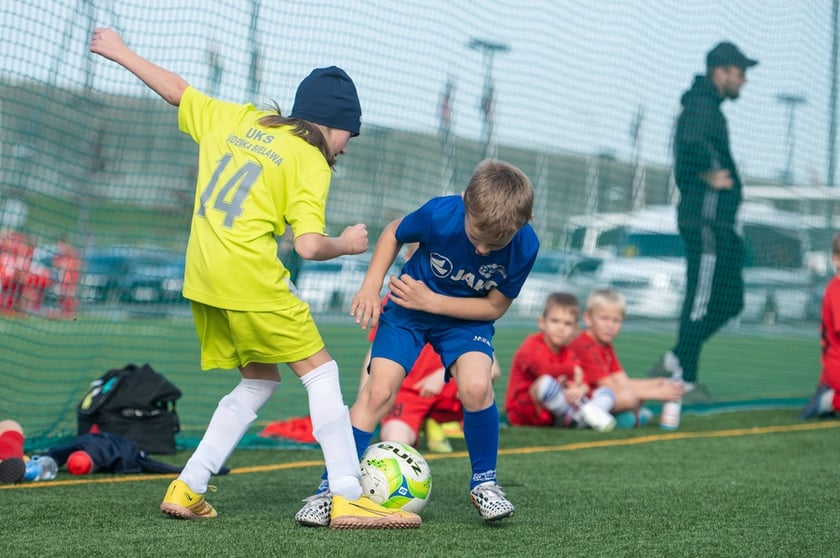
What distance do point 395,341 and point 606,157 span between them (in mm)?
5766

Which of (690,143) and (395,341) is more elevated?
(690,143)

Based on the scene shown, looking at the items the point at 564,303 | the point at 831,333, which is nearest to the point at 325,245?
the point at 564,303

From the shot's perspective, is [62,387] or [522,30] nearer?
[62,387]

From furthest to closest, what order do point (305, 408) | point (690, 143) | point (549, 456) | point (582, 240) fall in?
point (582, 240) → point (690, 143) → point (305, 408) → point (549, 456)

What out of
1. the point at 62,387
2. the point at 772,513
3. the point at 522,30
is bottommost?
the point at 62,387

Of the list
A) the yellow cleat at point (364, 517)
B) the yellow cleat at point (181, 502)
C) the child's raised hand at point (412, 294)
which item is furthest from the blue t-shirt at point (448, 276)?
the yellow cleat at point (181, 502)

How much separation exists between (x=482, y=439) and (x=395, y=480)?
1.11 feet

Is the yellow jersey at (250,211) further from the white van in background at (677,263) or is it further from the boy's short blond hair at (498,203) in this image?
the white van in background at (677,263)

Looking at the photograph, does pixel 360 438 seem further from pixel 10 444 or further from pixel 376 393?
pixel 10 444

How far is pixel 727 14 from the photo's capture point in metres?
9.09

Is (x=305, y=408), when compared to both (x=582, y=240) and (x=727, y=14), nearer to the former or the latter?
(x=582, y=240)

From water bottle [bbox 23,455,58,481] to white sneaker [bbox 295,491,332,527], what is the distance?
1.55m

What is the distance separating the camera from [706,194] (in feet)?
28.7

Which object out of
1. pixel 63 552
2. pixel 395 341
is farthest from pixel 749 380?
pixel 63 552
